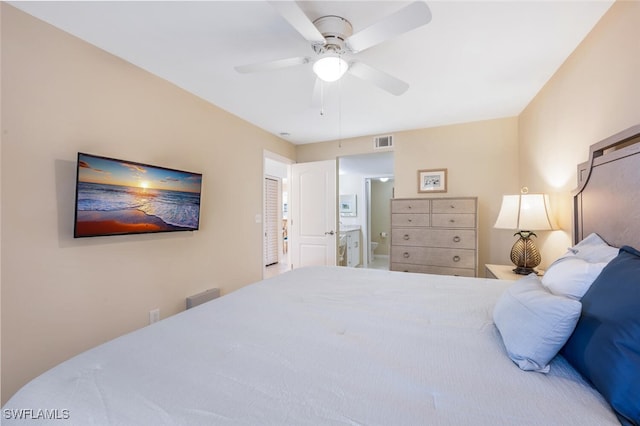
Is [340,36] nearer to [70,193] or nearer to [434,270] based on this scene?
[70,193]

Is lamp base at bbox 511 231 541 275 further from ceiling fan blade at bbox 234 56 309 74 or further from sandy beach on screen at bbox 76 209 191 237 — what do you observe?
sandy beach on screen at bbox 76 209 191 237

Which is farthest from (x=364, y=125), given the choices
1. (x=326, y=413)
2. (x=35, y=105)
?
(x=326, y=413)

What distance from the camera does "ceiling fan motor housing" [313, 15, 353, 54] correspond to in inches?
62.3

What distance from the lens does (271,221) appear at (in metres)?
6.61

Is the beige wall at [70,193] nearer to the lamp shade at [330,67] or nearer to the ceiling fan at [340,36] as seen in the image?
the ceiling fan at [340,36]

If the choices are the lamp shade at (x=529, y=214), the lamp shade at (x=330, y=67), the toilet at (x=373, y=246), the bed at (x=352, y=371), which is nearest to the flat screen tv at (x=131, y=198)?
the bed at (x=352, y=371)

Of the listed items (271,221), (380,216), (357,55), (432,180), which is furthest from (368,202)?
(357,55)

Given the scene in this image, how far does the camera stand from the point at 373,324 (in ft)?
4.11

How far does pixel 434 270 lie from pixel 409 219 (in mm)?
680

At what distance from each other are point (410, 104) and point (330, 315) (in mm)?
2490

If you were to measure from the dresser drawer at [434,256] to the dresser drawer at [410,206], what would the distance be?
47cm

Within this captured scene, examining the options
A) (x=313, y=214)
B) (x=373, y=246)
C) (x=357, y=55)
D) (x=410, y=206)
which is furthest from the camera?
(x=373, y=246)

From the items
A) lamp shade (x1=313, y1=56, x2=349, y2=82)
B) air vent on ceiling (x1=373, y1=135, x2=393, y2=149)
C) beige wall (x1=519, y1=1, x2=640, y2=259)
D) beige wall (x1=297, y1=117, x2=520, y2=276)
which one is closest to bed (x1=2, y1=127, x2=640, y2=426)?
beige wall (x1=519, y1=1, x2=640, y2=259)

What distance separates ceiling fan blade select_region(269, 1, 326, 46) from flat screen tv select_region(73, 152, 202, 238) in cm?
157
